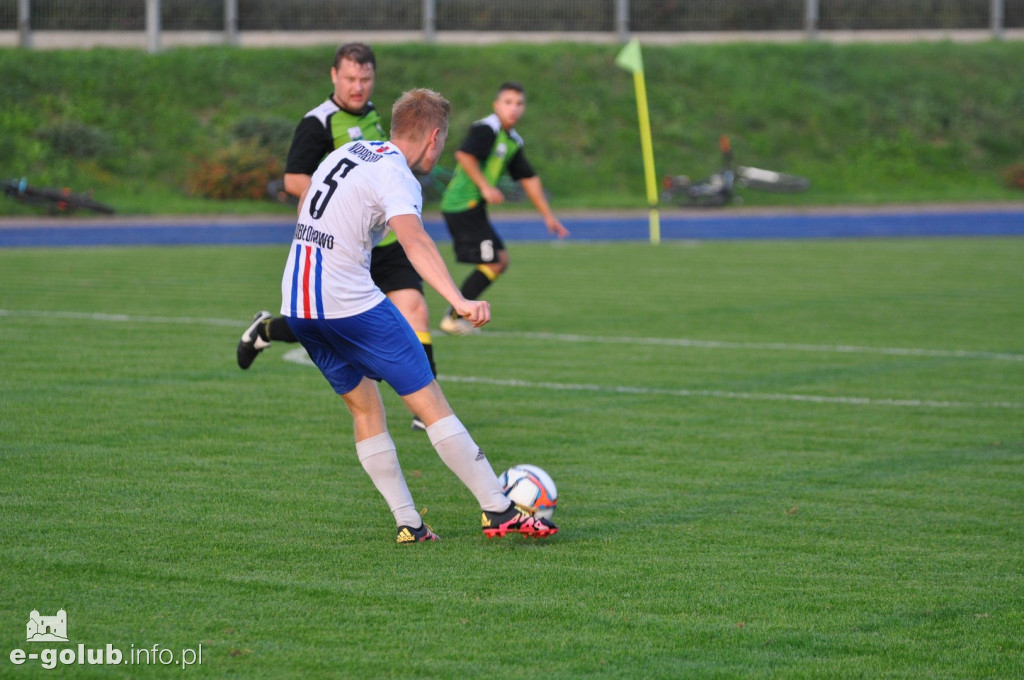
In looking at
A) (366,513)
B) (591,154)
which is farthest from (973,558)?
(591,154)

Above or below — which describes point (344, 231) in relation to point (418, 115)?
below

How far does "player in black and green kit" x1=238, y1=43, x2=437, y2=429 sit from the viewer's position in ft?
23.9

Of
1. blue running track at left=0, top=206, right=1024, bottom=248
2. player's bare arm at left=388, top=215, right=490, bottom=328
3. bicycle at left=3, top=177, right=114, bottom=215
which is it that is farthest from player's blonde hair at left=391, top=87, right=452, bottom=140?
bicycle at left=3, top=177, right=114, bottom=215

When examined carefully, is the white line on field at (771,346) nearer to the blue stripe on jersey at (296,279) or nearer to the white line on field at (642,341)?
the white line on field at (642,341)

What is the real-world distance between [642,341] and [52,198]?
776 inches

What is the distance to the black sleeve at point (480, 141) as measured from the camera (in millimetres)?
10648

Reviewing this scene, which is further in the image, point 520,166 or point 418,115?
point 520,166

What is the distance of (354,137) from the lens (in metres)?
7.41

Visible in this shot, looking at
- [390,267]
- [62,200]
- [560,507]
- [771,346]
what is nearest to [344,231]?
[560,507]

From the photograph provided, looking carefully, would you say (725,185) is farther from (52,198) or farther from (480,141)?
(480,141)

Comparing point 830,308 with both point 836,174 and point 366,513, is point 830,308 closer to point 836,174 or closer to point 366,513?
point 366,513

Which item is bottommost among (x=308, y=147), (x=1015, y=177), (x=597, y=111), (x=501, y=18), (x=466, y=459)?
(x=466, y=459)

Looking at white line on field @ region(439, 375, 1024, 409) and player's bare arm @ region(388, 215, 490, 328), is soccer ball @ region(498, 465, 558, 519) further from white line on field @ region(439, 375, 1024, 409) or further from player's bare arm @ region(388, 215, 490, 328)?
white line on field @ region(439, 375, 1024, 409)

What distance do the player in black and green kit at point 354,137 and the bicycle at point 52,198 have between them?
21.7m
